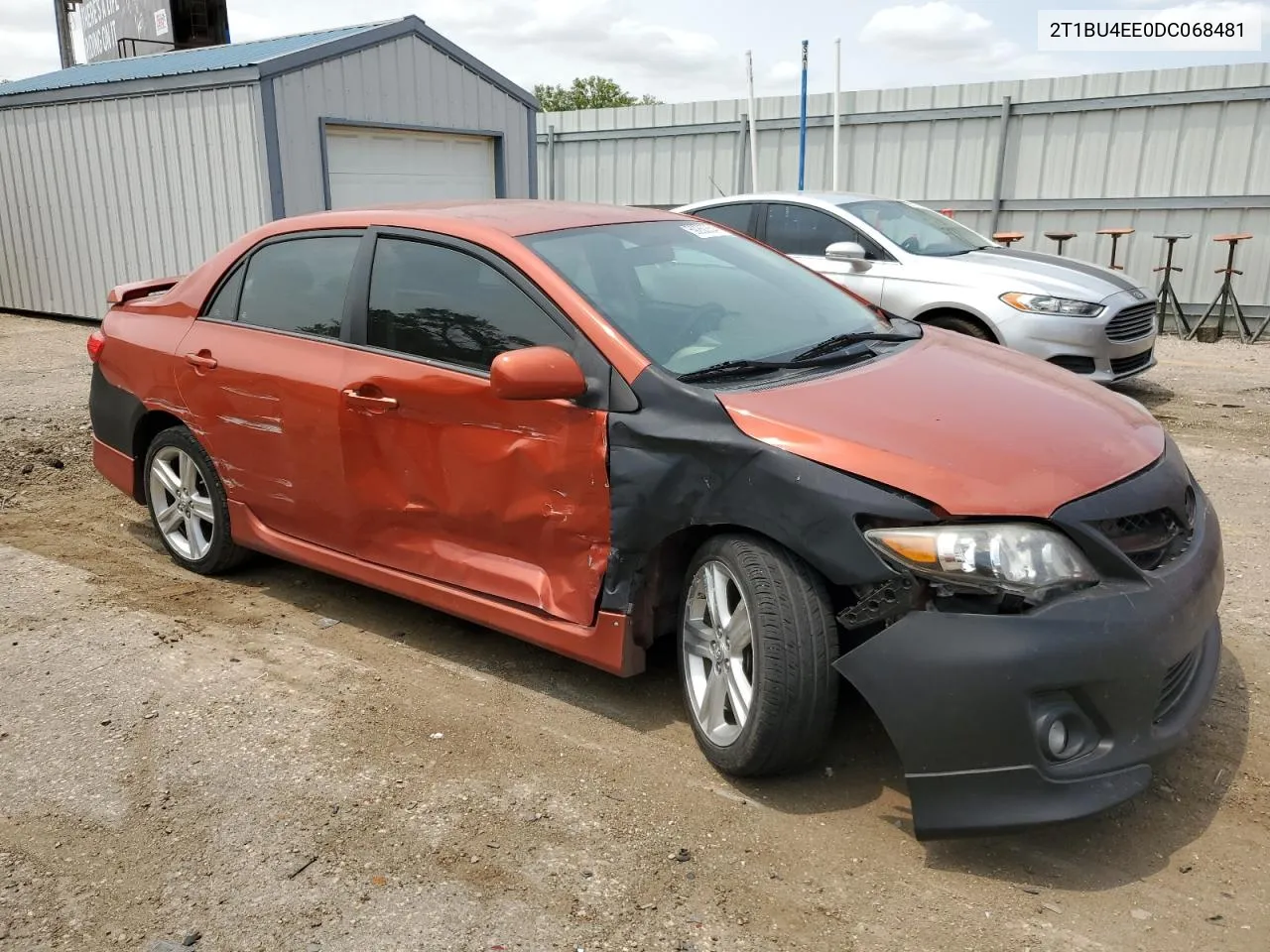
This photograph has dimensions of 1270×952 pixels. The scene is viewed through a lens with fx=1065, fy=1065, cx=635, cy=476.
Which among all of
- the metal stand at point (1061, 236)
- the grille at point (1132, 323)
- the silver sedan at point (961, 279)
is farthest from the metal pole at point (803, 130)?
the grille at point (1132, 323)

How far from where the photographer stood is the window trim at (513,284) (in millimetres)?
3312

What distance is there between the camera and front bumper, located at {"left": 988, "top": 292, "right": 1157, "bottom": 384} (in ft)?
24.5

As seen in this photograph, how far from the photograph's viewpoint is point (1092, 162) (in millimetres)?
12875

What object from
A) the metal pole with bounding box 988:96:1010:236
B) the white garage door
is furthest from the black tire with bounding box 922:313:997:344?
the metal pole with bounding box 988:96:1010:236

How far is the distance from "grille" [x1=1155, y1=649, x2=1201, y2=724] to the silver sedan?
15.0 feet

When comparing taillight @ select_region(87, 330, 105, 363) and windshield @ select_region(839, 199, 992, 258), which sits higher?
windshield @ select_region(839, 199, 992, 258)

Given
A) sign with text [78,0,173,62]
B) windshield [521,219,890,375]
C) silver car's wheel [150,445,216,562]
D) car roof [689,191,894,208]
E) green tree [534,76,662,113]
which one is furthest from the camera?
green tree [534,76,662,113]

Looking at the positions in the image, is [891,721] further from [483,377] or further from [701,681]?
[483,377]

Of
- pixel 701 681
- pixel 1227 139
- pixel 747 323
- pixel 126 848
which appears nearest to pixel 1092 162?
pixel 1227 139

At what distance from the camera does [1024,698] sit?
101 inches

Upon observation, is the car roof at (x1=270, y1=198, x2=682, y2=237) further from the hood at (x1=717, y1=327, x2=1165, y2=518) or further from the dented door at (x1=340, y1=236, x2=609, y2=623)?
the hood at (x1=717, y1=327, x2=1165, y2=518)

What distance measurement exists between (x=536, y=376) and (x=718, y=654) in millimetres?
994

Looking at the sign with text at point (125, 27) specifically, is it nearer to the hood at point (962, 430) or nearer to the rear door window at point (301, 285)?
the rear door window at point (301, 285)

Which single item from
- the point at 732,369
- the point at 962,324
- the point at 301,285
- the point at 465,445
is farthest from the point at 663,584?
the point at 962,324
